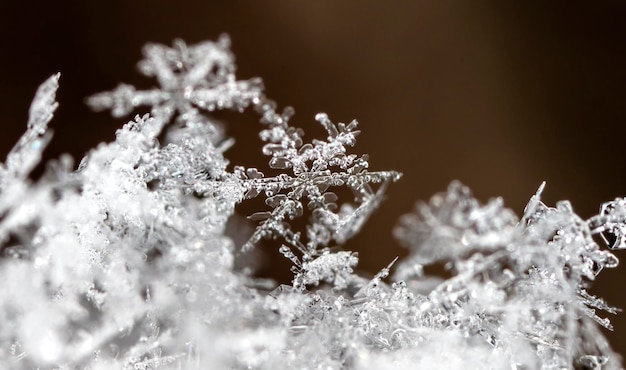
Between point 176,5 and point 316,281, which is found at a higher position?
point 176,5

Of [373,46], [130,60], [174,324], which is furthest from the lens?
[373,46]

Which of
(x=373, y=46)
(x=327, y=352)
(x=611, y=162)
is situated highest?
(x=373, y=46)

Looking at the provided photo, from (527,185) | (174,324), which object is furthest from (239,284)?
(527,185)

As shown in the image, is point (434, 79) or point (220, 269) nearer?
point (220, 269)

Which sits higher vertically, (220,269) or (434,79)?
(434,79)

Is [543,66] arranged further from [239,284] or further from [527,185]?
[239,284]
